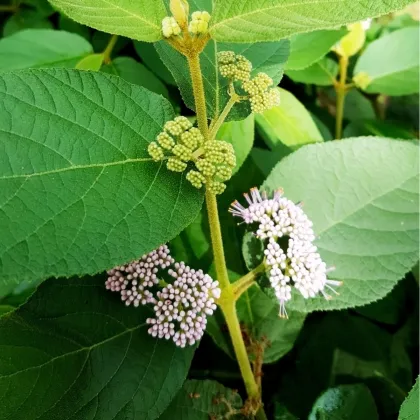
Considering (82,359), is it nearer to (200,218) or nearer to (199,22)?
(200,218)

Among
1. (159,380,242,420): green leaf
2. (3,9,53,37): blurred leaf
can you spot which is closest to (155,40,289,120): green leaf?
(159,380,242,420): green leaf

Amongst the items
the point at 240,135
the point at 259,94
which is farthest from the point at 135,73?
the point at 259,94

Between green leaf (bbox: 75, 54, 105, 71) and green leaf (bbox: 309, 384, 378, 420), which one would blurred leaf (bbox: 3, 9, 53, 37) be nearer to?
green leaf (bbox: 75, 54, 105, 71)

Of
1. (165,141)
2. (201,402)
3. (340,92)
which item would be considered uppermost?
(165,141)

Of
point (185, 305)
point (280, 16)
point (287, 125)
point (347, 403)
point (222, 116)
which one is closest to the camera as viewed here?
point (280, 16)

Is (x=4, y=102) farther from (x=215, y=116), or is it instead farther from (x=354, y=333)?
(x=354, y=333)

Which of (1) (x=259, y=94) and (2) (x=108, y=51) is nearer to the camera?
(1) (x=259, y=94)
